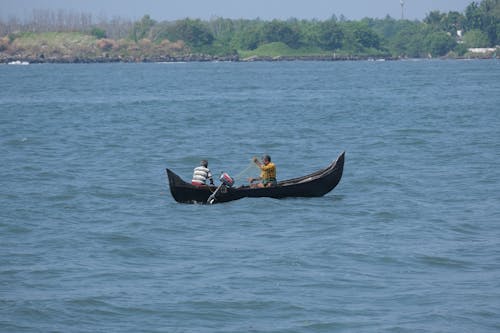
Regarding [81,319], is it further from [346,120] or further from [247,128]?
[346,120]

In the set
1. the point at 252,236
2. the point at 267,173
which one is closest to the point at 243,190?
the point at 267,173

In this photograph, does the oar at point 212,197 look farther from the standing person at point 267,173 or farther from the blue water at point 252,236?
the standing person at point 267,173

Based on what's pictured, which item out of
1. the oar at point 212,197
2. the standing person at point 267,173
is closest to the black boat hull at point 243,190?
the oar at point 212,197

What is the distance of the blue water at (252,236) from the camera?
1762cm

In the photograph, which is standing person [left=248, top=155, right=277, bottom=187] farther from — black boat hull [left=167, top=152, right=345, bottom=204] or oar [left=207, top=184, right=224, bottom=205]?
oar [left=207, top=184, right=224, bottom=205]

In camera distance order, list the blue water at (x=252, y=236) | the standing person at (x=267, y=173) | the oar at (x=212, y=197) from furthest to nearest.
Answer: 1. the standing person at (x=267, y=173)
2. the oar at (x=212, y=197)
3. the blue water at (x=252, y=236)

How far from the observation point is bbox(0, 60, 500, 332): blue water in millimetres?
17625

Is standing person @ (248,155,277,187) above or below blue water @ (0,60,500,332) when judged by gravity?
above

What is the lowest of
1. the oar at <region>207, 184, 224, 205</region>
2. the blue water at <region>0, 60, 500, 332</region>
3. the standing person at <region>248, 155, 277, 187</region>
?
the blue water at <region>0, 60, 500, 332</region>

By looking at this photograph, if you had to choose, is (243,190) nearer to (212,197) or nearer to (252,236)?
(212,197)

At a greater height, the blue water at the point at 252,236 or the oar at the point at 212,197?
the oar at the point at 212,197

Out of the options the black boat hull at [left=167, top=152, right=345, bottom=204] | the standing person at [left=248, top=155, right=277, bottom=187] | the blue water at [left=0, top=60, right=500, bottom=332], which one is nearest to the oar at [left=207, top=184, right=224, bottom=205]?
the black boat hull at [left=167, top=152, right=345, bottom=204]

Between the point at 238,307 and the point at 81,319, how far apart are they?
2.97m

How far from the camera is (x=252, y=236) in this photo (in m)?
23.8
